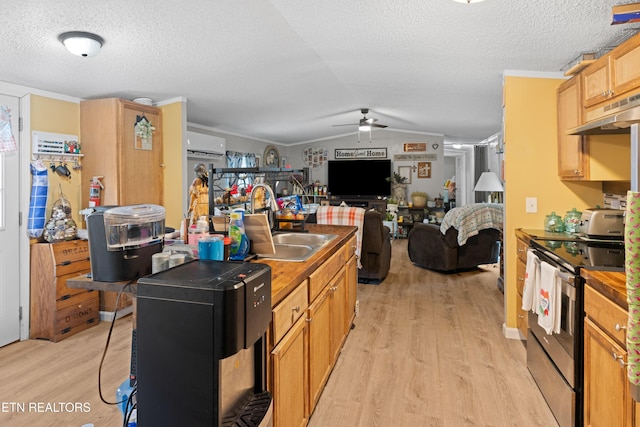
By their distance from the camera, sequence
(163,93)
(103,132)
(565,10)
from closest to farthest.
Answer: (565,10) < (103,132) < (163,93)

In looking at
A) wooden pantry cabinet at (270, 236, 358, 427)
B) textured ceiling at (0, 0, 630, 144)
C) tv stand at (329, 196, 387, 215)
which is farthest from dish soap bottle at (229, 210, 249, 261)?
tv stand at (329, 196, 387, 215)

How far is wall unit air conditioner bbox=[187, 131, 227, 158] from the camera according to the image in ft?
16.9

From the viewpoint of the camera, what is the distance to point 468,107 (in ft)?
17.2

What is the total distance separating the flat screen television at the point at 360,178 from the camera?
905cm

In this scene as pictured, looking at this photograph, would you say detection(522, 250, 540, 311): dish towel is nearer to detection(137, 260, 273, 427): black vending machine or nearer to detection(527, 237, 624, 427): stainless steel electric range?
detection(527, 237, 624, 427): stainless steel electric range

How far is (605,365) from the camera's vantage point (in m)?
1.59

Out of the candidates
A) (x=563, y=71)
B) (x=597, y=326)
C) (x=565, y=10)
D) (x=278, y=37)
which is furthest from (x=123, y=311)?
(x=563, y=71)

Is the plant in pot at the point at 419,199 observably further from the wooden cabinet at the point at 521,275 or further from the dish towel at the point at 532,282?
the dish towel at the point at 532,282

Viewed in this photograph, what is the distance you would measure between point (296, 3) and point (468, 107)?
3568mm

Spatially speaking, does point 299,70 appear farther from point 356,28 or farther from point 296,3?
point 296,3

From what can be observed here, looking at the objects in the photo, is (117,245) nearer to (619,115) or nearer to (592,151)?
(619,115)

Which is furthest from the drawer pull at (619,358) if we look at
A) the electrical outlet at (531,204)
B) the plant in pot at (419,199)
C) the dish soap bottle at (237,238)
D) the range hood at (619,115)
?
the plant in pot at (419,199)

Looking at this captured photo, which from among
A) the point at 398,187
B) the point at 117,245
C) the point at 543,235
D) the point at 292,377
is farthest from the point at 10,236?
the point at 398,187

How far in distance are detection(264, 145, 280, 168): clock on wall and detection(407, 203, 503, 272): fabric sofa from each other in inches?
155
